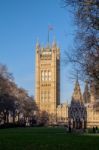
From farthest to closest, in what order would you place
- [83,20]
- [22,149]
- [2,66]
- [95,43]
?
[2,66]
[95,43]
[83,20]
[22,149]

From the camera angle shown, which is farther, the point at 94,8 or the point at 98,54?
the point at 98,54

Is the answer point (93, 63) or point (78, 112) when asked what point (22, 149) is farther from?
point (78, 112)

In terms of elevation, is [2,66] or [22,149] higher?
[2,66]

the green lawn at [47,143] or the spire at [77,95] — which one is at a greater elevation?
the spire at [77,95]

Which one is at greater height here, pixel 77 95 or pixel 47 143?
pixel 77 95

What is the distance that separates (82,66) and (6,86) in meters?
71.0

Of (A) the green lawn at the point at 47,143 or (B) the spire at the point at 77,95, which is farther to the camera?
(B) the spire at the point at 77,95

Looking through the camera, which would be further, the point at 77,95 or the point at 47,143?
the point at 77,95

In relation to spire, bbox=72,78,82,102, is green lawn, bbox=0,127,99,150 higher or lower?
lower

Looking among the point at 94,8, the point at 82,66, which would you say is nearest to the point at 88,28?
the point at 94,8

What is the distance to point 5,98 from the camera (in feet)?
373

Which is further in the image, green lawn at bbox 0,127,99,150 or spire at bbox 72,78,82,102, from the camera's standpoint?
spire at bbox 72,78,82,102

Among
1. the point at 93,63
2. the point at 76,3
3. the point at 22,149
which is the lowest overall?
the point at 22,149

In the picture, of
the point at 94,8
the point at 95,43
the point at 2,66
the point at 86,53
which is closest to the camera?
the point at 94,8
